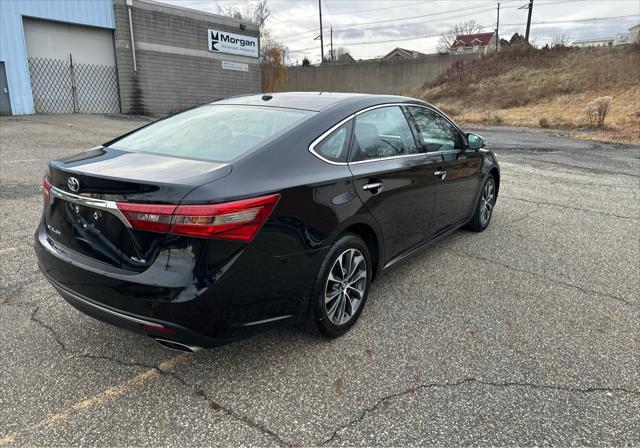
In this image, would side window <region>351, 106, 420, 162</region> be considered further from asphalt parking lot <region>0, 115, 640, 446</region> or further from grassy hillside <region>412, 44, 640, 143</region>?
grassy hillside <region>412, 44, 640, 143</region>

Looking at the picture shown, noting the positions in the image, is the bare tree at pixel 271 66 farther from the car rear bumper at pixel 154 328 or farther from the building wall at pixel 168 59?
the car rear bumper at pixel 154 328

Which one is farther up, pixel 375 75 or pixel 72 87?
pixel 375 75

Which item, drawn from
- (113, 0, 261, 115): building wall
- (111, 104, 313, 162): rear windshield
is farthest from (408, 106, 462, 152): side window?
(113, 0, 261, 115): building wall

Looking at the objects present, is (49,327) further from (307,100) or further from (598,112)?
(598,112)

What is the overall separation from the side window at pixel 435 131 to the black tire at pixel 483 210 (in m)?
0.89

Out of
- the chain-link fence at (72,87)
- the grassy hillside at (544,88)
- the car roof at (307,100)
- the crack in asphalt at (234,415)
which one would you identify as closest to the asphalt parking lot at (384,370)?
the crack in asphalt at (234,415)

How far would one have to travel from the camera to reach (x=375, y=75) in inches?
1813

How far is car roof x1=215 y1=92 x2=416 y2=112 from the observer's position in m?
3.42

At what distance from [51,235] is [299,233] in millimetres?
1516

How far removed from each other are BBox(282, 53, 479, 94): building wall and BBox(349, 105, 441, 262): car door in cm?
4113

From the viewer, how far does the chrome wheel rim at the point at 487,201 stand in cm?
541

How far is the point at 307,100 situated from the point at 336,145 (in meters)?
0.67

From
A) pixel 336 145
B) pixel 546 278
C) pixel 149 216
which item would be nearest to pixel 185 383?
pixel 149 216

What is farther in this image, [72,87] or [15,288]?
[72,87]
